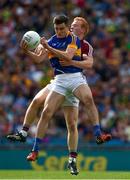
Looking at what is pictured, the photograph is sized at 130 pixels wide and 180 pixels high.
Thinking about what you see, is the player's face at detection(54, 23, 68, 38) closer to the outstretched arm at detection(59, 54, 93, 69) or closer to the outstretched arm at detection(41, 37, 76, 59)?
the outstretched arm at detection(41, 37, 76, 59)

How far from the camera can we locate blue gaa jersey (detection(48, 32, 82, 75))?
16391 mm

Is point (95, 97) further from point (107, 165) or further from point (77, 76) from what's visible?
point (77, 76)

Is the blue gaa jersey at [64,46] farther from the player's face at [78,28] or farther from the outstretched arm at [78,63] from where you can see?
the player's face at [78,28]

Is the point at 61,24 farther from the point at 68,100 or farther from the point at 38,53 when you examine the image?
the point at 68,100

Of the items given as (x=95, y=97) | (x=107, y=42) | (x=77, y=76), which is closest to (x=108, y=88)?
(x=95, y=97)

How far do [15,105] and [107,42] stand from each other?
13.1 feet

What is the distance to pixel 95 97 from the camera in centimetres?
2430

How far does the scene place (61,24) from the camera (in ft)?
53.1

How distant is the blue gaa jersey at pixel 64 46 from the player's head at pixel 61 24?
12 centimetres

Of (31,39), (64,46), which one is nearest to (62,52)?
(64,46)

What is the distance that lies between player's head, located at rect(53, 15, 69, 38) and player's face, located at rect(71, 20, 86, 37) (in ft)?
2.24

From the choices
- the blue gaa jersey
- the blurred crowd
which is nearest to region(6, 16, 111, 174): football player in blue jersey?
the blue gaa jersey

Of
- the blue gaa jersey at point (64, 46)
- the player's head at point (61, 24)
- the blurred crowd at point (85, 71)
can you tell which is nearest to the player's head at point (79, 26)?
the blue gaa jersey at point (64, 46)

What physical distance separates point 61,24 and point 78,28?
2.89 ft
